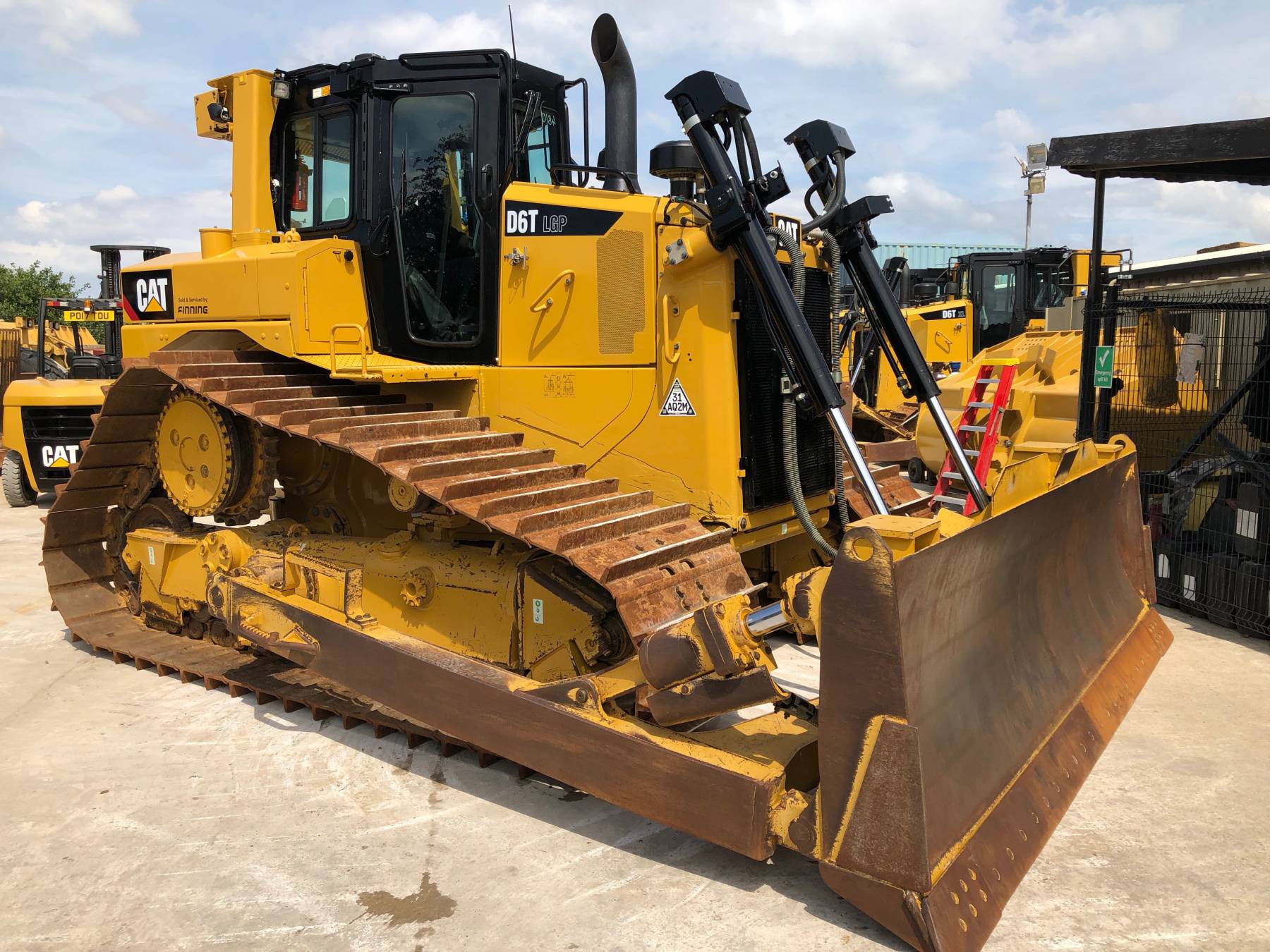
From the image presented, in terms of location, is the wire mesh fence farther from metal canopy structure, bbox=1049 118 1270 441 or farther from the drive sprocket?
→ the drive sprocket

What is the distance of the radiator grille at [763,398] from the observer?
4555mm

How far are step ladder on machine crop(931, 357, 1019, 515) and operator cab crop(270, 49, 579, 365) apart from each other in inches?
156

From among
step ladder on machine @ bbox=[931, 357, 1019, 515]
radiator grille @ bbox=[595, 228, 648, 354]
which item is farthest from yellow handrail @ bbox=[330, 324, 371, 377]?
step ladder on machine @ bbox=[931, 357, 1019, 515]

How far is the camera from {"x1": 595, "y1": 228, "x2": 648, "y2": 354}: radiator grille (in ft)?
15.0

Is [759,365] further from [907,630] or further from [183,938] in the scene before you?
[183,938]

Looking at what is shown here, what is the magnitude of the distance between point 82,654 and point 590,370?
12.4 ft

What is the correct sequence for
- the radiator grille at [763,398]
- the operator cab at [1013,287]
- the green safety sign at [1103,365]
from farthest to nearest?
the operator cab at [1013,287] → the green safety sign at [1103,365] → the radiator grille at [763,398]

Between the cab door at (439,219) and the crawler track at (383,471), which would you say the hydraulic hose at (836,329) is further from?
the cab door at (439,219)

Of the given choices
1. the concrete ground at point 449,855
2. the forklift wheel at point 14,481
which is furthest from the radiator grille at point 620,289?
the forklift wheel at point 14,481

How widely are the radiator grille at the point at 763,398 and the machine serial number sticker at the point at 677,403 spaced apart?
0.25m

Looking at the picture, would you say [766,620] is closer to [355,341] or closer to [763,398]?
[763,398]

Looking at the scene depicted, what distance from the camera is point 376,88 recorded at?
514 cm

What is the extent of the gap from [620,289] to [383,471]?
136 centimetres

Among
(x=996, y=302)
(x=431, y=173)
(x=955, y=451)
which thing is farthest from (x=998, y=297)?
(x=431, y=173)
